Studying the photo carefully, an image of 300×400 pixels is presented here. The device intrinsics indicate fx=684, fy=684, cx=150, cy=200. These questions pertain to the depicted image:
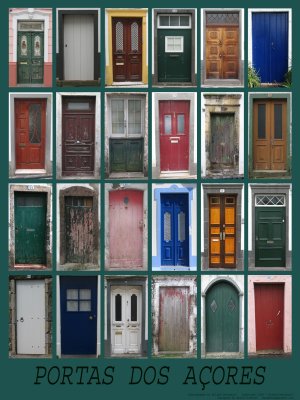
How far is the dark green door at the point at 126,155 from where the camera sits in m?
15.0

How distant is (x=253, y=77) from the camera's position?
585 inches

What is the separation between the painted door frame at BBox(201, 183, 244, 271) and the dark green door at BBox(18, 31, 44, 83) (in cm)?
439

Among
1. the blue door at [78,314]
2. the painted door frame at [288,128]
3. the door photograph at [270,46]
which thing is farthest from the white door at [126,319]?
the door photograph at [270,46]

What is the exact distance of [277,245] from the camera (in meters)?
14.9

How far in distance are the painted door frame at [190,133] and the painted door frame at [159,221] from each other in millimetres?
299

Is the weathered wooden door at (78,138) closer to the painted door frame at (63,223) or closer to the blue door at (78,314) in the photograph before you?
the painted door frame at (63,223)

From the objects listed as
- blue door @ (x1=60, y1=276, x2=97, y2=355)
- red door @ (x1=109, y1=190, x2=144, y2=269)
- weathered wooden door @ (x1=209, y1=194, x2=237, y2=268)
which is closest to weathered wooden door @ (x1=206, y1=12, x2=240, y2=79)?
weathered wooden door @ (x1=209, y1=194, x2=237, y2=268)

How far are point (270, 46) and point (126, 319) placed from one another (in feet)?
22.2

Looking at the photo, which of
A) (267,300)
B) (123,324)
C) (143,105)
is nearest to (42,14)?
(143,105)

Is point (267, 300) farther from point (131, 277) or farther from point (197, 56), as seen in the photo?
point (197, 56)

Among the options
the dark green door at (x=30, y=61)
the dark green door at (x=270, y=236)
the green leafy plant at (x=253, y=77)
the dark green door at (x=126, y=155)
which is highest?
the dark green door at (x=30, y=61)

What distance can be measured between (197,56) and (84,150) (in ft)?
10.5

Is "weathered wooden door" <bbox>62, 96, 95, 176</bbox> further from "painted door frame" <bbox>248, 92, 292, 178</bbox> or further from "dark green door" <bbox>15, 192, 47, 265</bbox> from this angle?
"painted door frame" <bbox>248, 92, 292, 178</bbox>

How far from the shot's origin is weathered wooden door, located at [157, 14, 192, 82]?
14.9 meters
